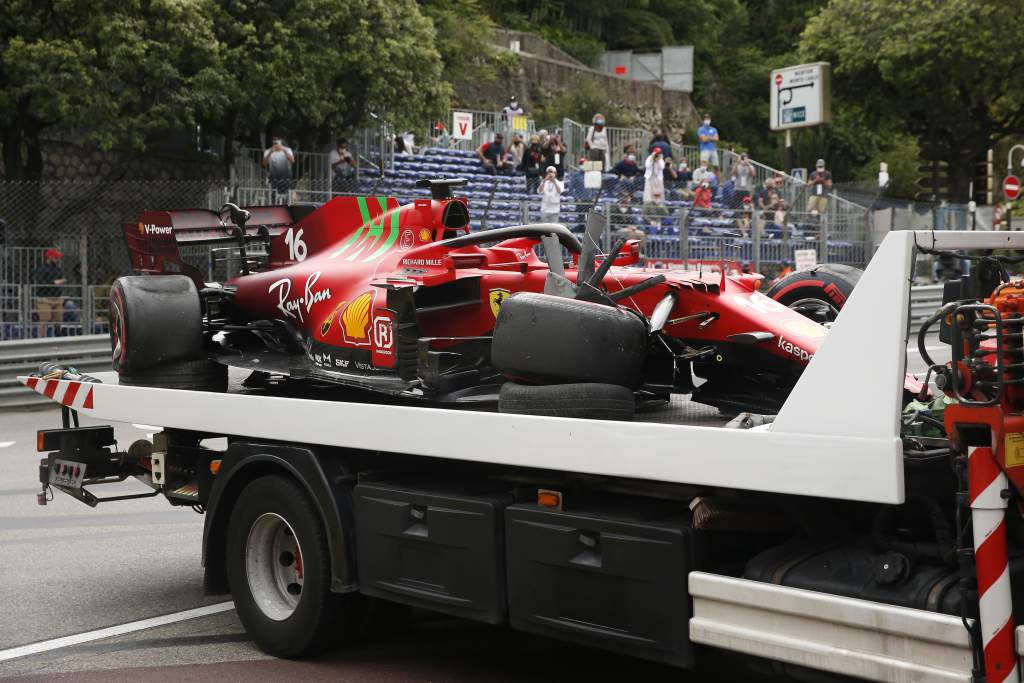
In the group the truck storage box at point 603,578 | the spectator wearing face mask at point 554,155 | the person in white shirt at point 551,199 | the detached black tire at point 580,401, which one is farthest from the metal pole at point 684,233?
the truck storage box at point 603,578

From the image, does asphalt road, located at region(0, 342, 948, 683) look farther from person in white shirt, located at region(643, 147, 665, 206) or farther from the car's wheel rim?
person in white shirt, located at region(643, 147, 665, 206)

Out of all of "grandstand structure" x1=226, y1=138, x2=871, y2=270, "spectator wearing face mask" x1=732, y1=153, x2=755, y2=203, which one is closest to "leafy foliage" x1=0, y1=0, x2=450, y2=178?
"grandstand structure" x1=226, y1=138, x2=871, y2=270

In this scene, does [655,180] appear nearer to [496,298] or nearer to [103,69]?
[103,69]

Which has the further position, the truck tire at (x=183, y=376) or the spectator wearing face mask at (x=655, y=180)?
the spectator wearing face mask at (x=655, y=180)

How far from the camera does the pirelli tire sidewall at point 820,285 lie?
7.02 meters

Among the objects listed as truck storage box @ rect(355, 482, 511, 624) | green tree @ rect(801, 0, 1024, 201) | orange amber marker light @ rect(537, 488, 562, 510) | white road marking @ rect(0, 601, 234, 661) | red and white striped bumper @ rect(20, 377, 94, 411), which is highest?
green tree @ rect(801, 0, 1024, 201)

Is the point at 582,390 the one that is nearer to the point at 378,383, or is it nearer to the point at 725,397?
the point at 725,397

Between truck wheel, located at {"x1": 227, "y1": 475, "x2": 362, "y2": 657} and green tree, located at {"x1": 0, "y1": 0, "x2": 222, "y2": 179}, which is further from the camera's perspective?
green tree, located at {"x1": 0, "y1": 0, "x2": 222, "y2": 179}

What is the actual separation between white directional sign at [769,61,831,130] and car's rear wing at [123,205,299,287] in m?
23.8

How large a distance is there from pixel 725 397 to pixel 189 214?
13.2 ft

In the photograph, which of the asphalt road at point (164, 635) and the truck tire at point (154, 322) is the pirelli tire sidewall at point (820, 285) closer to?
the asphalt road at point (164, 635)

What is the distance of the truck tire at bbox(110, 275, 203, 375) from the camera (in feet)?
25.0

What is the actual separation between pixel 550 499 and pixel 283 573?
189 cm

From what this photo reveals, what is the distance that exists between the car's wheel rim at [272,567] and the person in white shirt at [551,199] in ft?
48.7
